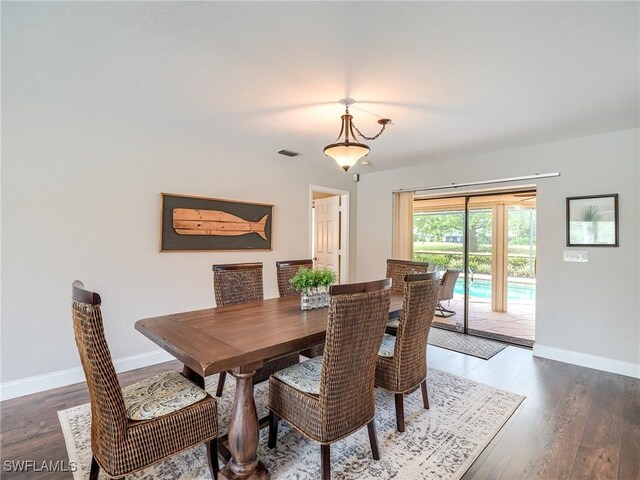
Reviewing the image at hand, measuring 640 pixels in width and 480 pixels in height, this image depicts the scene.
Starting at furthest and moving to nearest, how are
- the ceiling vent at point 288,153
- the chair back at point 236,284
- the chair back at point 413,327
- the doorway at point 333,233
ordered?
1. the doorway at point 333,233
2. the ceiling vent at point 288,153
3. the chair back at point 236,284
4. the chair back at point 413,327

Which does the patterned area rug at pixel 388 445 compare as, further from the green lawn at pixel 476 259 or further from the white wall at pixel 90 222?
the green lawn at pixel 476 259

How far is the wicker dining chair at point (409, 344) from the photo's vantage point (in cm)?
208

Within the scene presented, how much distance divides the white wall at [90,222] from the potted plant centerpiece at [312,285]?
168cm

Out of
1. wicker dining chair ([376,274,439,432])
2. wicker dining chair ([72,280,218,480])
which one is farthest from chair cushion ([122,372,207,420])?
wicker dining chair ([376,274,439,432])

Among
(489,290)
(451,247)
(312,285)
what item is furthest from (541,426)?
(489,290)

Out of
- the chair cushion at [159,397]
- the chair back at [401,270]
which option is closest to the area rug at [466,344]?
the chair back at [401,270]

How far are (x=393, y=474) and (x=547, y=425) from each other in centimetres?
130

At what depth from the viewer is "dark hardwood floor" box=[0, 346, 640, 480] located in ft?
6.12

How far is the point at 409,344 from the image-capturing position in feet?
7.11

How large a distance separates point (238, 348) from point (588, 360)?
3.80 m

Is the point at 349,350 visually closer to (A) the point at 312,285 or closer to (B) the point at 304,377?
(B) the point at 304,377

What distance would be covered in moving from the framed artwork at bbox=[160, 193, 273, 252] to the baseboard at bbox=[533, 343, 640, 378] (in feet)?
11.5

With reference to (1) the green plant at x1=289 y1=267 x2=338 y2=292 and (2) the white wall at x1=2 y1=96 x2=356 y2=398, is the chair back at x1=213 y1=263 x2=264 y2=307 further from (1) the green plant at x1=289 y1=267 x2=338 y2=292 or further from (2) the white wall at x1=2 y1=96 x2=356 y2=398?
(2) the white wall at x1=2 y1=96 x2=356 y2=398

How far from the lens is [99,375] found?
4.44 feet
